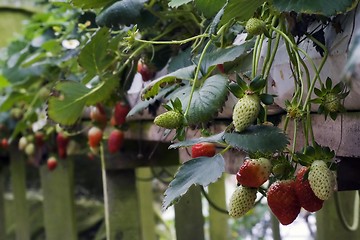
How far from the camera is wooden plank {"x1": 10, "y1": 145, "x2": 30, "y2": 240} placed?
10.4ft

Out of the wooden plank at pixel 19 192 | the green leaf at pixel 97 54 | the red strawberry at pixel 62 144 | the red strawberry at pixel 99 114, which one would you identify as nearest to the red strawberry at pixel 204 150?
the green leaf at pixel 97 54

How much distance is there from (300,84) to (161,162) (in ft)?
4.46

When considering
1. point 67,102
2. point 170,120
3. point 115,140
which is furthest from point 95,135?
point 170,120

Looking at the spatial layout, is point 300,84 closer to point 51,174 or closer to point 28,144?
point 28,144

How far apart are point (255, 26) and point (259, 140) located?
0.14m

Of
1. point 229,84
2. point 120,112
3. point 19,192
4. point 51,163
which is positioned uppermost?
point 229,84

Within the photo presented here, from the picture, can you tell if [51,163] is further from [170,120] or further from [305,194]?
[305,194]

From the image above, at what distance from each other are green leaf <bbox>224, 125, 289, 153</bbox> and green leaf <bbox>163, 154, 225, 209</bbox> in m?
0.04

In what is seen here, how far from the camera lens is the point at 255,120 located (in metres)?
0.85

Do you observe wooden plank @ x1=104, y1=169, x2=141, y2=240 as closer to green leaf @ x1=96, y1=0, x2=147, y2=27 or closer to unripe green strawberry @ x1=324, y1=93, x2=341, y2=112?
green leaf @ x1=96, y1=0, x2=147, y2=27

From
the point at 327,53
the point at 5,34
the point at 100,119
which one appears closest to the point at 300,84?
the point at 327,53

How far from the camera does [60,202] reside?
2719 millimetres

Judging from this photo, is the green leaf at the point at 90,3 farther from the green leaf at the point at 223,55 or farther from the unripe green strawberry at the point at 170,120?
the unripe green strawberry at the point at 170,120

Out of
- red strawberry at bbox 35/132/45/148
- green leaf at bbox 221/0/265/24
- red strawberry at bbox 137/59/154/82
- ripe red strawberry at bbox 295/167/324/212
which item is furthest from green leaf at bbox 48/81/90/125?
red strawberry at bbox 35/132/45/148
